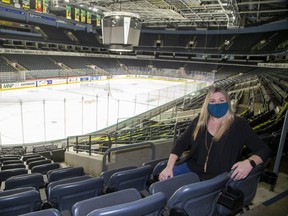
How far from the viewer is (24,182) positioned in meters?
2.96

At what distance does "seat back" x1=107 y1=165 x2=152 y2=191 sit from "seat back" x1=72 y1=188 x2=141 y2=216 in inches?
20.2

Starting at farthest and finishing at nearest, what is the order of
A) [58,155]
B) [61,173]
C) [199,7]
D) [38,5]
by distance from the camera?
[199,7] < [38,5] < [58,155] < [61,173]

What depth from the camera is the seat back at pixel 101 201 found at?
1301 millimetres

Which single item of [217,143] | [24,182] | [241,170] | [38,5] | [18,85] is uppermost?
[38,5]

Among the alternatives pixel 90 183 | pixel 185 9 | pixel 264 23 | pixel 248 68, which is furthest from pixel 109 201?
pixel 248 68

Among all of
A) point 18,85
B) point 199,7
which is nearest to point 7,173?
point 18,85

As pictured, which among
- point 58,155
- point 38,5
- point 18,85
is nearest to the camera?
point 58,155

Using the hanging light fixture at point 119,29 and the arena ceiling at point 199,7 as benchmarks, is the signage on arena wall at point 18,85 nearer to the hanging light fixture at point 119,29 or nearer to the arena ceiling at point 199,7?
the arena ceiling at point 199,7

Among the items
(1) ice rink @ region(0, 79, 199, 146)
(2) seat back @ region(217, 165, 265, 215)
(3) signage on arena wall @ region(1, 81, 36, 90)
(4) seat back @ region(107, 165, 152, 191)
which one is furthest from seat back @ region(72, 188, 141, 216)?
(3) signage on arena wall @ region(1, 81, 36, 90)

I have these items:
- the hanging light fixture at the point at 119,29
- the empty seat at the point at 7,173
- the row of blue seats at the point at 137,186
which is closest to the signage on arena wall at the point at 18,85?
the hanging light fixture at the point at 119,29

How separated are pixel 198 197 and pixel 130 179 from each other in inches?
28.8

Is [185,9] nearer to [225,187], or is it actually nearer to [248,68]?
[248,68]

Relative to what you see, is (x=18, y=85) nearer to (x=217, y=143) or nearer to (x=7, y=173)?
(x=7, y=173)

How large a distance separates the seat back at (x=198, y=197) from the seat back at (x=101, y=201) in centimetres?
25
